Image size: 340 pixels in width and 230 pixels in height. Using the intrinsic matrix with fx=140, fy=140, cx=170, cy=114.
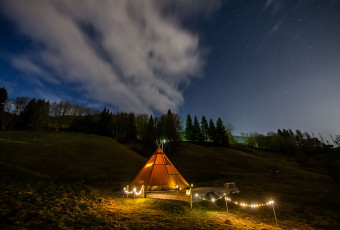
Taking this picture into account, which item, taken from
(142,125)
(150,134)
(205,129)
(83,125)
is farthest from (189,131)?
(83,125)

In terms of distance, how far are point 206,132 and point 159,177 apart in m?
52.2

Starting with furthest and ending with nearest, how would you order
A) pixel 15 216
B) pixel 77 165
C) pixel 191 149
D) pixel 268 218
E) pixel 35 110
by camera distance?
pixel 35 110
pixel 191 149
pixel 77 165
pixel 268 218
pixel 15 216

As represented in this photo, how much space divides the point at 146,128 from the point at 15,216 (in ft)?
184

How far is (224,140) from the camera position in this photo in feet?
178

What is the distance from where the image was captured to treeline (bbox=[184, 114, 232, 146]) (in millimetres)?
54956

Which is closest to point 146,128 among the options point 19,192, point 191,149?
point 191,149

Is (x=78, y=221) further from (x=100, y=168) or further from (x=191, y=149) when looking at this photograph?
(x=191, y=149)

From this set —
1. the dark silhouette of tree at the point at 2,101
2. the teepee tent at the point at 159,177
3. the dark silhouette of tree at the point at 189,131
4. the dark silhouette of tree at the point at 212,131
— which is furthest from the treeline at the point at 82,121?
the teepee tent at the point at 159,177

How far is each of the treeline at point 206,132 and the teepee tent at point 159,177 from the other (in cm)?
4581

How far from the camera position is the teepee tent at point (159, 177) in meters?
11.1

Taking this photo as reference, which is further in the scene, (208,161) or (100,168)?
(208,161)

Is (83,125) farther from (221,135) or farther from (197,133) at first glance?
(221,135)

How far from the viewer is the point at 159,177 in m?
11.5

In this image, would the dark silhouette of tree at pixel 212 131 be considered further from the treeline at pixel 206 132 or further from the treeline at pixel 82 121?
the treeline at pixel 82 121
